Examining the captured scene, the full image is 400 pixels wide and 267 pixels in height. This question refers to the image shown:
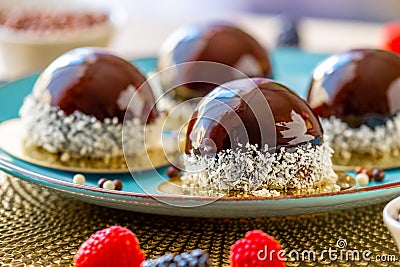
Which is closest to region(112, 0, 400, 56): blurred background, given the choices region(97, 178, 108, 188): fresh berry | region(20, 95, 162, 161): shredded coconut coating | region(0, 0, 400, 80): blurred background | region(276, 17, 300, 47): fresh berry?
region(0, 0, 400, 80): blurred background

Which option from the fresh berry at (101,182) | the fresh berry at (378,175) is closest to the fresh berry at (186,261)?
the fresh berry at (101,182)

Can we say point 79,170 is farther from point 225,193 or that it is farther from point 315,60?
point 315,60

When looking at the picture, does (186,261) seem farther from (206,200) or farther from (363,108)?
(363,108)

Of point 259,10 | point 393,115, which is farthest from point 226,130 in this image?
point 259,10

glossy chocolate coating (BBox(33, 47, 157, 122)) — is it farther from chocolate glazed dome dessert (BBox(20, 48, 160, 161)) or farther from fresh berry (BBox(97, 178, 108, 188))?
fresh berry (BBox(97, 178, 108, 188))

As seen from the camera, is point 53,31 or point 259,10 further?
point 259,10

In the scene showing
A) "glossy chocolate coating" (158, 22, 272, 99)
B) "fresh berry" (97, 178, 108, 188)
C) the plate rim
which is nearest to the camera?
the plate rim
